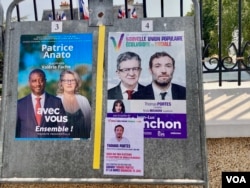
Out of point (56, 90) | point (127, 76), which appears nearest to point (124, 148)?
point (127, 76)

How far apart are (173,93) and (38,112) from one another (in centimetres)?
95

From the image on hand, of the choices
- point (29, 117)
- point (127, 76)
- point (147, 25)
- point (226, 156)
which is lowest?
point (226, 156)

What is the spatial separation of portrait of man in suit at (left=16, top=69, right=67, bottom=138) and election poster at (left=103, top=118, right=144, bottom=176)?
14.0 inches

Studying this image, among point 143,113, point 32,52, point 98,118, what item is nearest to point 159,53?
point 143,113

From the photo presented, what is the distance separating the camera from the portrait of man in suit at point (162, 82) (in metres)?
2.60

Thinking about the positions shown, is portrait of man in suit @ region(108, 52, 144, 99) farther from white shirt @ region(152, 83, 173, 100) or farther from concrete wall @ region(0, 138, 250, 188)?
concrete wall @ region(0, 138, 250, 188)

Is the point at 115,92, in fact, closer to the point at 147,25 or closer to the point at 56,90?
the point at 56,90

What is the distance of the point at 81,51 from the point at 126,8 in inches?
28.9

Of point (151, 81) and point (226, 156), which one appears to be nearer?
point (151, 81)

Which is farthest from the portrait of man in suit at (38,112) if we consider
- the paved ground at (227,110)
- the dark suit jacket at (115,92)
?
the paved ground at (227,110)

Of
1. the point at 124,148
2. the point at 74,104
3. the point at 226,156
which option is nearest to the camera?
the point at 124,148

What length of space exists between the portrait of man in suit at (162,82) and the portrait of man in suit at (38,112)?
22.6 inches

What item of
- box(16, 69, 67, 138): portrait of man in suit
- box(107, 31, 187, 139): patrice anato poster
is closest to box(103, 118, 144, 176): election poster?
box(107, 31, 187, 139): patrice anato poster

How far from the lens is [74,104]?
2.66 metres
